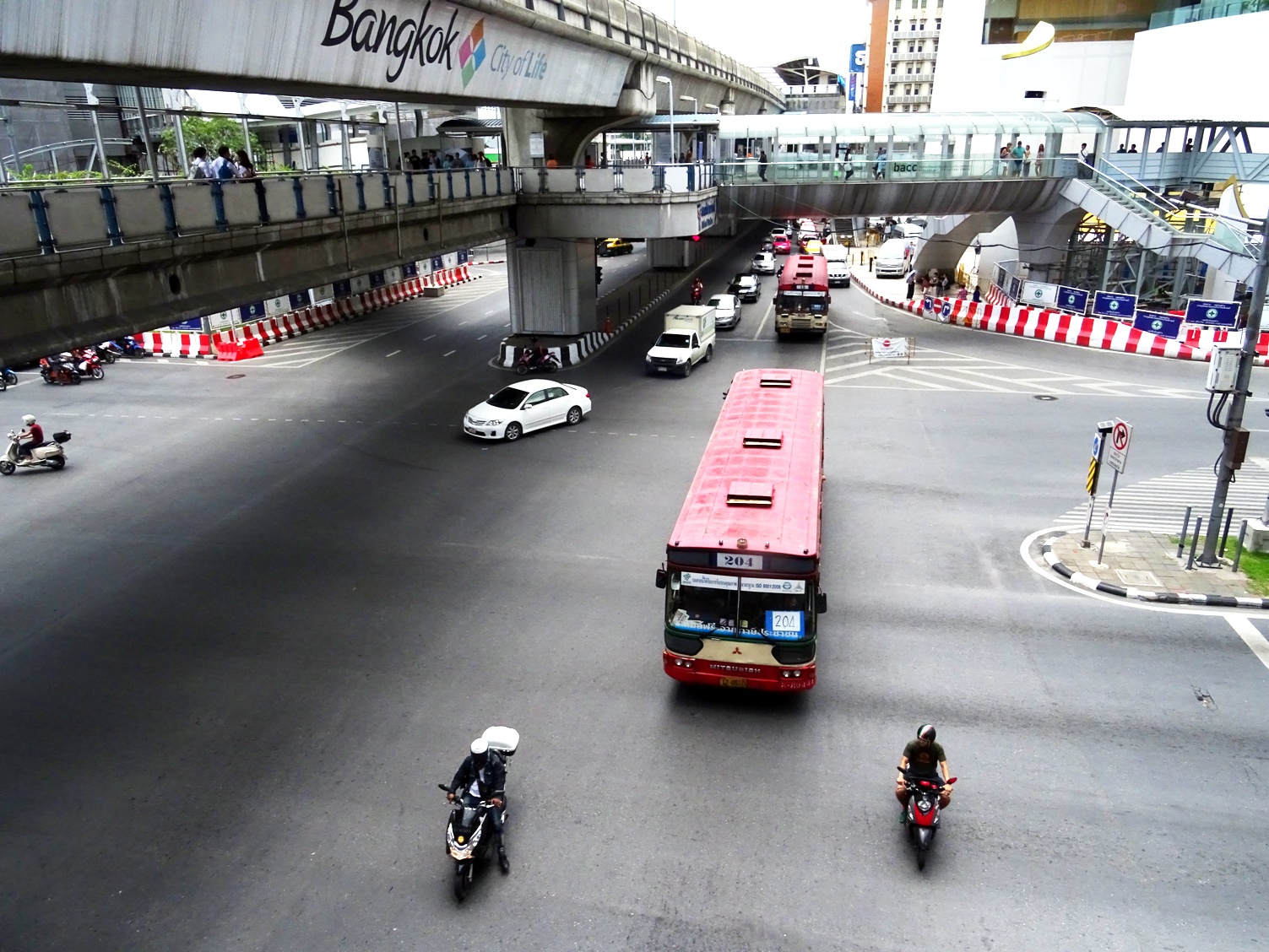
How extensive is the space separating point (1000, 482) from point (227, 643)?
1574 cm

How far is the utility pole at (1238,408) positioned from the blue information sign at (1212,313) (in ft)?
59.6

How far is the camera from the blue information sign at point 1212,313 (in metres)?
30.0

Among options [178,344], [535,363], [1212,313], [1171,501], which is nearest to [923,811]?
[1171,501]

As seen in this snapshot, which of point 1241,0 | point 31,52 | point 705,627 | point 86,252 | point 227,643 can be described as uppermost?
point 1241,0

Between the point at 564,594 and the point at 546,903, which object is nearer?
the point at 546,903

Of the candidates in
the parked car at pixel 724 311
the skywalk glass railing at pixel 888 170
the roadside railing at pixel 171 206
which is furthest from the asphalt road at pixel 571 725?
the skywalk glass railing at pixel 888 170

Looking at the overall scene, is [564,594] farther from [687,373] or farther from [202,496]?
[687,373]

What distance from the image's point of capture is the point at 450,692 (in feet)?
38.7

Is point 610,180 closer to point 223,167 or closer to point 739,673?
point 223,167

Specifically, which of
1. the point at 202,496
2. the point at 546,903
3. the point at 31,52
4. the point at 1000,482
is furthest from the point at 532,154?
the point at 546,903

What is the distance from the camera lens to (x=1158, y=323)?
32.4 m

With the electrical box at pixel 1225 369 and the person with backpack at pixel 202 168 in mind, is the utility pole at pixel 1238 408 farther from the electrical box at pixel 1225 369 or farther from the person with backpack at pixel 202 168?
the person with backpack at pixel 202 168

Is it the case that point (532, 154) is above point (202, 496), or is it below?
above

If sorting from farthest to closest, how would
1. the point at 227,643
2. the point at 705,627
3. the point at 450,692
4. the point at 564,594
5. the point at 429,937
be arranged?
1. the point at 564,594
2. the point at 227,643
3. the point at 450,692
4. the point at 705,627
5. the point at 429,937
